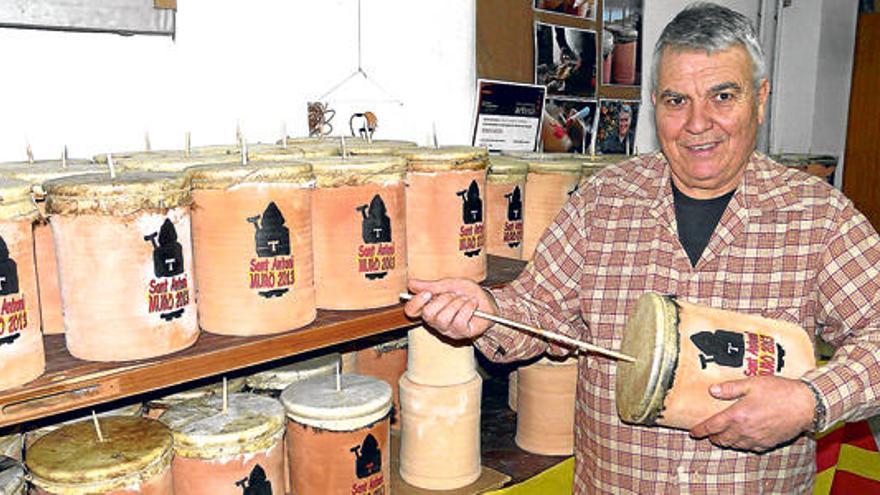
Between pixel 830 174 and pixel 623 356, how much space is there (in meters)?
2.17

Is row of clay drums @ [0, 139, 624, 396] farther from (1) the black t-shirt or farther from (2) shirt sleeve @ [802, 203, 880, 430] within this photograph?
(2) shirt sleeve @ [802, 203, 880, 430]

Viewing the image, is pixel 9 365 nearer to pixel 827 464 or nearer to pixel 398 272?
pixel 398 272

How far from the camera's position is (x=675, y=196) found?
1594 mm

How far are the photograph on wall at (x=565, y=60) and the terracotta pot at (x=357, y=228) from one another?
4.87 ft

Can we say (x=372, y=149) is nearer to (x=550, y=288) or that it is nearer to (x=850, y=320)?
(x=550, y=288)

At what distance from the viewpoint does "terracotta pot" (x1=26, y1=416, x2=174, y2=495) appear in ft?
3.84

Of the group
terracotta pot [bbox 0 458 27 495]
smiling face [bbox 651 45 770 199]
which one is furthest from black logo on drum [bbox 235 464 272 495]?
smiling face [bbox 651 45 770 199]

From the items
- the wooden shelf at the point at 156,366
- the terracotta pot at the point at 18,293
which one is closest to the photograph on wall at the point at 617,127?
the wooden shelf at the point at 156,366

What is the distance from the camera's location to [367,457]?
157 centimetres

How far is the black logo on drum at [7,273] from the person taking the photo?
1.00m

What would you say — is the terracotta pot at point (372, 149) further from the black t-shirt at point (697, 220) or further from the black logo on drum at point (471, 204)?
the black t-shirt at point (697, 220)

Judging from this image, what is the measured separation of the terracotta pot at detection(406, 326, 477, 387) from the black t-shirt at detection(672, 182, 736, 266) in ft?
1.88

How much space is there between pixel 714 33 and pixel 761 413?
0.69 meters

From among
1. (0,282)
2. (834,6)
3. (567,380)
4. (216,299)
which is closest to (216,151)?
(216,299)
